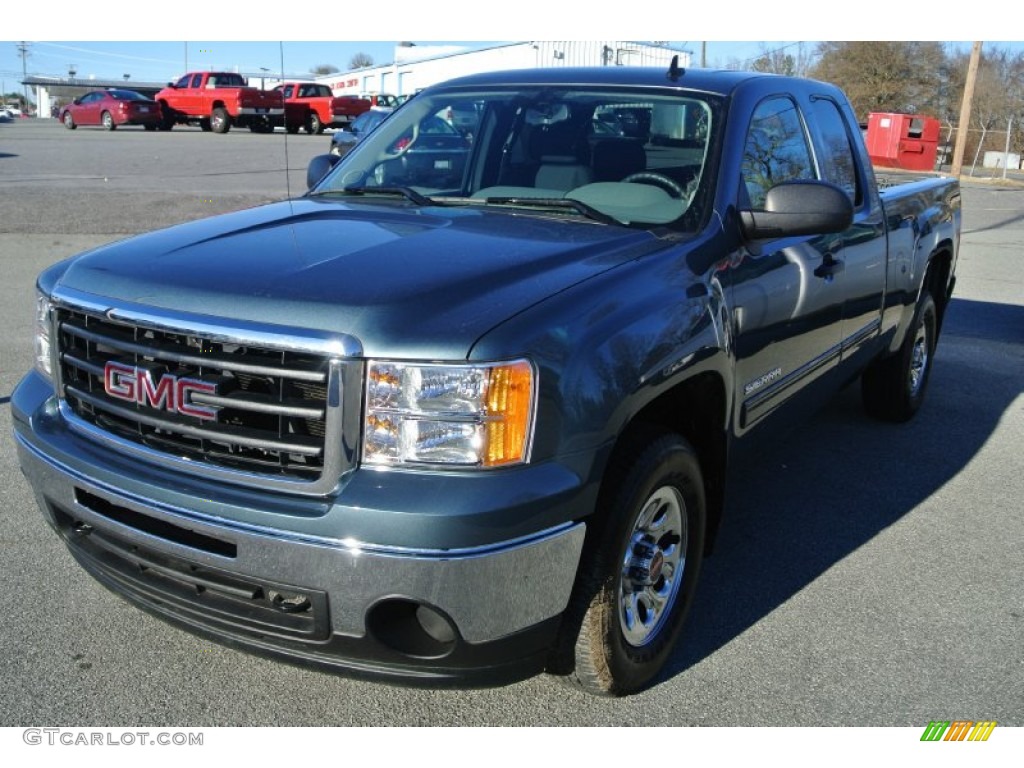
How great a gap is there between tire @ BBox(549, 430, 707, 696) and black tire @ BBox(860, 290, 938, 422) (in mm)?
2904

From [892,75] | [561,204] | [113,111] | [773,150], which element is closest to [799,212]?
[773,150]

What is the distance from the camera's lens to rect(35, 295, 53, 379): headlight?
3041mm

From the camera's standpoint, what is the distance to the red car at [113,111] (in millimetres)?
34625

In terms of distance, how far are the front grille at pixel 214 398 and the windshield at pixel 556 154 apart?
1.43 metres

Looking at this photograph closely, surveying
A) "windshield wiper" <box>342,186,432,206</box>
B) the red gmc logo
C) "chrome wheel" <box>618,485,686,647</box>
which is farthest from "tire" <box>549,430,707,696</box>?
"windshield wiper" <box>342,186,432,206</box>

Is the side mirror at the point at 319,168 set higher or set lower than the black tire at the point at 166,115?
higher

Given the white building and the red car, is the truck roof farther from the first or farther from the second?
the red car

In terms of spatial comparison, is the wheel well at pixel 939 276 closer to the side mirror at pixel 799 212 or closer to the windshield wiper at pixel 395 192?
the side mirror at pixel 799 212

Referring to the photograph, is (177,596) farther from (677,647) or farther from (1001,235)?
(1001,235)

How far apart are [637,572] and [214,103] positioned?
33.9 metres

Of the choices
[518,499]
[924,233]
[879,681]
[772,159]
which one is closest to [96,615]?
[518,499]

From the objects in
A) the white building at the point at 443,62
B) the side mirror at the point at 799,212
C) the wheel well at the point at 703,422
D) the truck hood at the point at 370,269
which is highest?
the white building at the point at 443,62

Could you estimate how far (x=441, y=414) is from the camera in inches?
94.3

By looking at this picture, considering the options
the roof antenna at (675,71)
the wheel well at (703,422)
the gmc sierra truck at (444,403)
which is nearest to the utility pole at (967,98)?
the roof antenna at (675,71)
